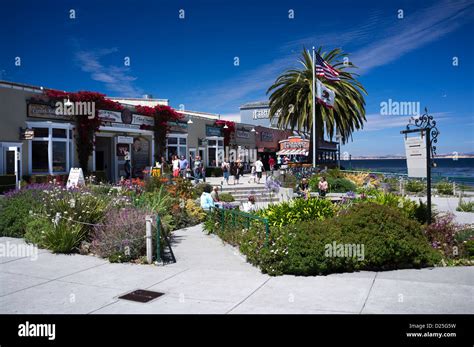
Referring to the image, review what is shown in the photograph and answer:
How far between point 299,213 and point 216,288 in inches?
160

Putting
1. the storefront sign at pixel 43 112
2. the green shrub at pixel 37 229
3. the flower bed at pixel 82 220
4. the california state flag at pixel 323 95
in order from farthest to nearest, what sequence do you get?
the california state flag at pixel 323 95, the storefront sign at pixel 43 112, the green shrub at pixel 37 229, the flower bed at pixel 82 220

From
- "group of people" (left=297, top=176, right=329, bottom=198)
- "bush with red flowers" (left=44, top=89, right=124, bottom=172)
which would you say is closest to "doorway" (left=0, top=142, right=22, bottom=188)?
"bush with red flowers" (left=44, top=89, right=124, bottom=172)

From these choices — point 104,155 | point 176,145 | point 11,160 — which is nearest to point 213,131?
point 176,145

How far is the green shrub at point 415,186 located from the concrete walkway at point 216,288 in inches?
706

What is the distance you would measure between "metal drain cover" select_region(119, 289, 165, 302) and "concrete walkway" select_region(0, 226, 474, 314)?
6.0 inches

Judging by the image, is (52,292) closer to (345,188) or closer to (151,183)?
(151,183)

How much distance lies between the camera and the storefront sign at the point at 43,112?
19.5m

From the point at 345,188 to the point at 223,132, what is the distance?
1788 cm

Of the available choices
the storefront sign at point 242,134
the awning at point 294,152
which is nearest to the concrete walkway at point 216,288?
the storefront sign at point 242,134

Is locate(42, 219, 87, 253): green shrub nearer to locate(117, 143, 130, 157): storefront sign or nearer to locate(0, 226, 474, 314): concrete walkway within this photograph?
locate(0, 226, 474, 314): concrete walkway

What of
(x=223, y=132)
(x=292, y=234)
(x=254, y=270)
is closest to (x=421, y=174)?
(x=292, y=234)

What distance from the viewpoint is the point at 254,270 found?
25.7ft

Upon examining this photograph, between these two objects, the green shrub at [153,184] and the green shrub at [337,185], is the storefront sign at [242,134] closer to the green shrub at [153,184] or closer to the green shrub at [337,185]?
the green shrub at [337,185]

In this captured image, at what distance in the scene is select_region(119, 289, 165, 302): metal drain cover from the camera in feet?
20.0
